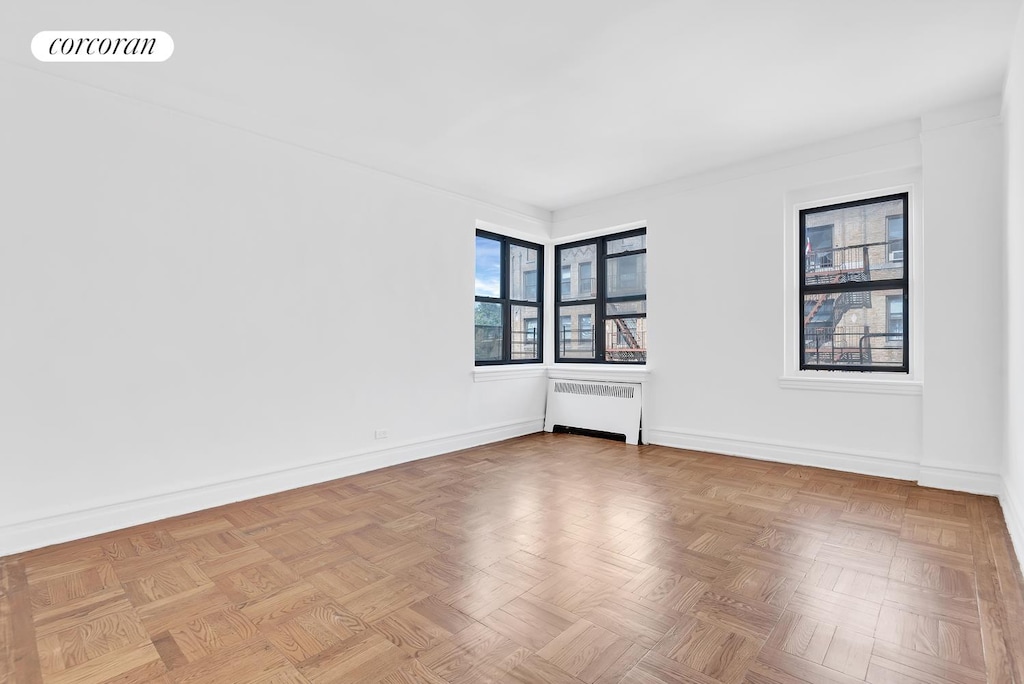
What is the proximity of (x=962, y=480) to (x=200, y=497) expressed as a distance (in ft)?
16.7

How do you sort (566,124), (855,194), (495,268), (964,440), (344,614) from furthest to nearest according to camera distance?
(495,268) < (855,194) < (566,124) < (964,440) < (344,614)

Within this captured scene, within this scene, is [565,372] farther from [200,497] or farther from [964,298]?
[200,497]

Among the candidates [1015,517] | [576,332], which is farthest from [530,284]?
[1015,517]

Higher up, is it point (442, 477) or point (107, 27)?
point (107, 27)

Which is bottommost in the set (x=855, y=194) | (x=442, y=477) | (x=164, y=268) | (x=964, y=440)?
(x=442, y=477)

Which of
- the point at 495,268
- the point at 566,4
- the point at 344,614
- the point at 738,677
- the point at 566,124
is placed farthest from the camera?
the point at 495,268

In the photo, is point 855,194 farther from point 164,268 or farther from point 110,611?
point 110,611

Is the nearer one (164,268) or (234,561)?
(234,561)

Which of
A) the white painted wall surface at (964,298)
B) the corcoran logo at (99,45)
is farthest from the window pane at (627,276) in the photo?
the corcoran logo at (99,45)

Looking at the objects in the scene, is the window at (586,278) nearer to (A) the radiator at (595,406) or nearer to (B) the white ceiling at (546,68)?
(A) the radiator at (595,406)

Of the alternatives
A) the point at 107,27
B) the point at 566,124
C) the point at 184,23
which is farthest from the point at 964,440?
the point at 107,27

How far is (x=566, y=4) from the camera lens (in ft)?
7.63

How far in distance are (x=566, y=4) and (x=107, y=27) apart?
2297 millimetres

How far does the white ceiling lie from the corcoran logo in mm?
58
